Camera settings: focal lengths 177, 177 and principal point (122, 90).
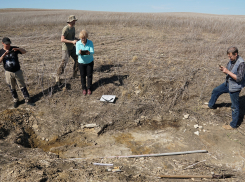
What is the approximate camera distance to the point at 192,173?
9.29 ft

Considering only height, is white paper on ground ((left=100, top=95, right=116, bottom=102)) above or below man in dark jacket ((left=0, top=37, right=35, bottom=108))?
below

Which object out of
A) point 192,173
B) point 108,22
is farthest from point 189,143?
point 108,22

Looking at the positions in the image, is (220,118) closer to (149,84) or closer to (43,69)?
(149,84)

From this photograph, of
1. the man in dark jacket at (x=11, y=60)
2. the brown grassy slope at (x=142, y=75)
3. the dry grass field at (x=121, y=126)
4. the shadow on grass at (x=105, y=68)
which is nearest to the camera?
the dry grass field at (x=121, y=126)

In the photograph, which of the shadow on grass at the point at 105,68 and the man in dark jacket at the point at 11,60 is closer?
the man in dark jacket at the point at 11,60

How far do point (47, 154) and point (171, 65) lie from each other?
5.29 meters

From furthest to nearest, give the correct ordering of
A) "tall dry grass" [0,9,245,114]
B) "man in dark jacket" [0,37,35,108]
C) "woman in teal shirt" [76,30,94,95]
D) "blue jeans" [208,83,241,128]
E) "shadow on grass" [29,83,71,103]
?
"tall dry grass" [0,9,245,114] → "shadow on grass" [29,83,71,103] → "woman in teal shirt" [76,30,94,95] → "man in dark jacket" [0,37,35,108] → "blue jeans" [208,83,241,128]

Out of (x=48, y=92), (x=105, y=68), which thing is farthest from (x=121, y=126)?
(x=105, y=68)

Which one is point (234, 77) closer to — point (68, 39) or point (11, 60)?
point (68, 39)

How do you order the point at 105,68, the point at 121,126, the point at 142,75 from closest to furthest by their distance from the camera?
1. the point at 121,126
2. the point at 142,75
3. the point at 105,68

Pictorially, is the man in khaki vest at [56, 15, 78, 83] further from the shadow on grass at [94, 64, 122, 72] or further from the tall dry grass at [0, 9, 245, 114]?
the shadow on grass at [94, 64, 122, 72]

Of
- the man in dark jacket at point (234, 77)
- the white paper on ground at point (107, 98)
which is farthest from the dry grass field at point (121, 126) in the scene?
the man in dark jacket at point (234, 77)

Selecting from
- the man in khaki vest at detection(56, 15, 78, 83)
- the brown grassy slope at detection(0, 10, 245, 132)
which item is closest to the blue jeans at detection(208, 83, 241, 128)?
the brown grassy slope at detection(0, 10, 245, 132)

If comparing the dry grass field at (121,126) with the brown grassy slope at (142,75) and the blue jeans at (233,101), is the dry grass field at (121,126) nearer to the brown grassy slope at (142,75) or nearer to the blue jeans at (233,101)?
the brown grassy slope at (142,75)
